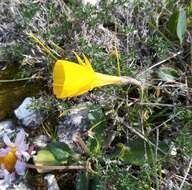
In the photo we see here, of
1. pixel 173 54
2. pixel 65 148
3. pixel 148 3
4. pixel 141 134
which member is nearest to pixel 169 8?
pixel 148 3

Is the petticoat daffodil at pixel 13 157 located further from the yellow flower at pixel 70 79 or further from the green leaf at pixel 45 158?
the yellow flower at pixel 70 79

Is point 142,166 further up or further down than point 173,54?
further down

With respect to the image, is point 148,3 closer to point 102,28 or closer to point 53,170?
point 102,28

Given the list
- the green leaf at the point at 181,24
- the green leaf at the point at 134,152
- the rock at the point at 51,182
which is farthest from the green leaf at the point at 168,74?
the rock at the point at 51,182

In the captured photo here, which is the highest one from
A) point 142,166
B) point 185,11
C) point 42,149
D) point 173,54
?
point 185,11

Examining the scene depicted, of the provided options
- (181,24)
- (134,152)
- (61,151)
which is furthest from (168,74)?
(61,151)

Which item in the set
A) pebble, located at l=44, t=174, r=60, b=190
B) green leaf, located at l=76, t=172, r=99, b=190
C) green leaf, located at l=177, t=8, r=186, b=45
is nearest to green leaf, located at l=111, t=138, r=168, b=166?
green leaf, located at l=76, t=172, r=99, b=190
